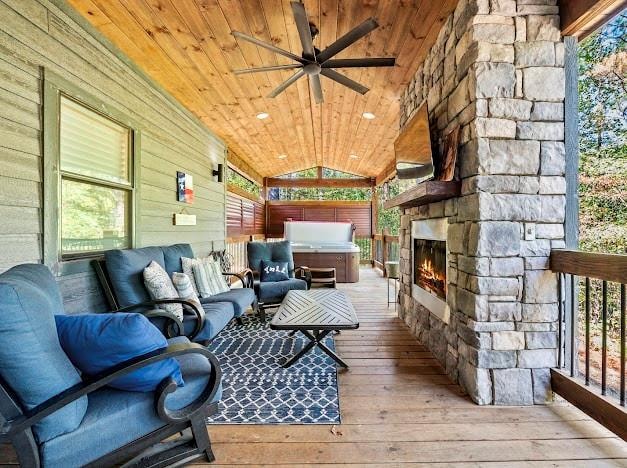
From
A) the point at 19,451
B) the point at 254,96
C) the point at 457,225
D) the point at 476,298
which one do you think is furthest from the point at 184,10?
the point at 476,298

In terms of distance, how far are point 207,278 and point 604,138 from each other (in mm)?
3370

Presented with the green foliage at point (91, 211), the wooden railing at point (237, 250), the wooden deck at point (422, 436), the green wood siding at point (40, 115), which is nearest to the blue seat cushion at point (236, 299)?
the green wood siding at point (40, 115)

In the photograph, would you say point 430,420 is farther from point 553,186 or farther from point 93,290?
point 93,290

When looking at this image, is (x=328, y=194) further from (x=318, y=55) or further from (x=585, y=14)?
(x=585, y=14)

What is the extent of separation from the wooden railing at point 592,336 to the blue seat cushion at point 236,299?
2.46m

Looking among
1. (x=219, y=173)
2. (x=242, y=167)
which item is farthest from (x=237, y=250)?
(x=219, y=173)

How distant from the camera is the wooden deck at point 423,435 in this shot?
5.13 ft

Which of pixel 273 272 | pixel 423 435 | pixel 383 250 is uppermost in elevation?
pixel 383 250

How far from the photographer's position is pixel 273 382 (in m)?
2.33

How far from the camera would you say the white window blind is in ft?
7.14

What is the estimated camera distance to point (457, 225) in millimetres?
2348

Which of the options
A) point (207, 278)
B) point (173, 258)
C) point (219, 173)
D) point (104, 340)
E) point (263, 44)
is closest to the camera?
point (104, 340)

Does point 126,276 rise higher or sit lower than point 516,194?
lower

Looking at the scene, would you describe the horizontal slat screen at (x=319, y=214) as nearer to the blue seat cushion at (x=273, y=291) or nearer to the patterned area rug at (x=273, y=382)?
the blue seat cushion at (x=273, y=291)
